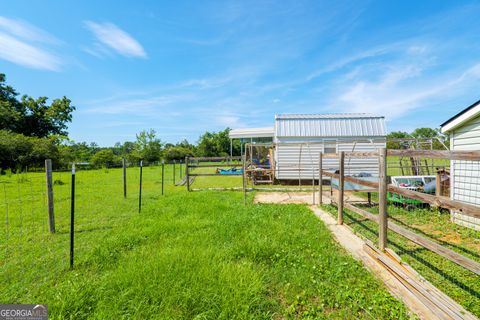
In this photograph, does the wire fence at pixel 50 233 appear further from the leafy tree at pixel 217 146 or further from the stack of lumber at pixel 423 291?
the leafy tree at pixel 217 146

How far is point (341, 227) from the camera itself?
16.3ft

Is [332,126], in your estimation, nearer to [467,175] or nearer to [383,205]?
[467,175]

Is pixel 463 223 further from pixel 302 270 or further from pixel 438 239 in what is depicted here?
pixel 302 270

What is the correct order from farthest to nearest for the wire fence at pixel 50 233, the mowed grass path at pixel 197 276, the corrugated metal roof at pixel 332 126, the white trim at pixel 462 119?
the corrugated metal roof at pixel 332 126 < the white trim at pixel 462 119 < the wire fence at pixel 50 233 < the mowed grass path at pixel 197 276

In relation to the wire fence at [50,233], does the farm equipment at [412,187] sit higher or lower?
higher

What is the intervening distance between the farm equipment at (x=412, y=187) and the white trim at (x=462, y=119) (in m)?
1.72

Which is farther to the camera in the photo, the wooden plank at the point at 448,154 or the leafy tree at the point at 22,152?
the leafy tree at the point at 22,152

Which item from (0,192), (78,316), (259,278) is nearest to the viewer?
(78,316)

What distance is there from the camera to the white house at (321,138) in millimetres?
12000

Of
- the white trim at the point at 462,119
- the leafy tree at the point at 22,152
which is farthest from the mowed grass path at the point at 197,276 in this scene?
the leafy tree at the point at 22,152

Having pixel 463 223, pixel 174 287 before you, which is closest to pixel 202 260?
pixel 174 287

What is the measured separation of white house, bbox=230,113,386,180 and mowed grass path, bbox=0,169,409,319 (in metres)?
7.72

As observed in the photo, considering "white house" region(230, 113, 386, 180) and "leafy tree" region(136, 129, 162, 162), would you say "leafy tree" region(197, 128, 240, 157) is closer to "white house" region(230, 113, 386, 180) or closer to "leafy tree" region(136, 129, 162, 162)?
"leafy tree" region(136, 129, 162, 162)

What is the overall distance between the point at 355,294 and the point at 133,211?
5.62 meters
